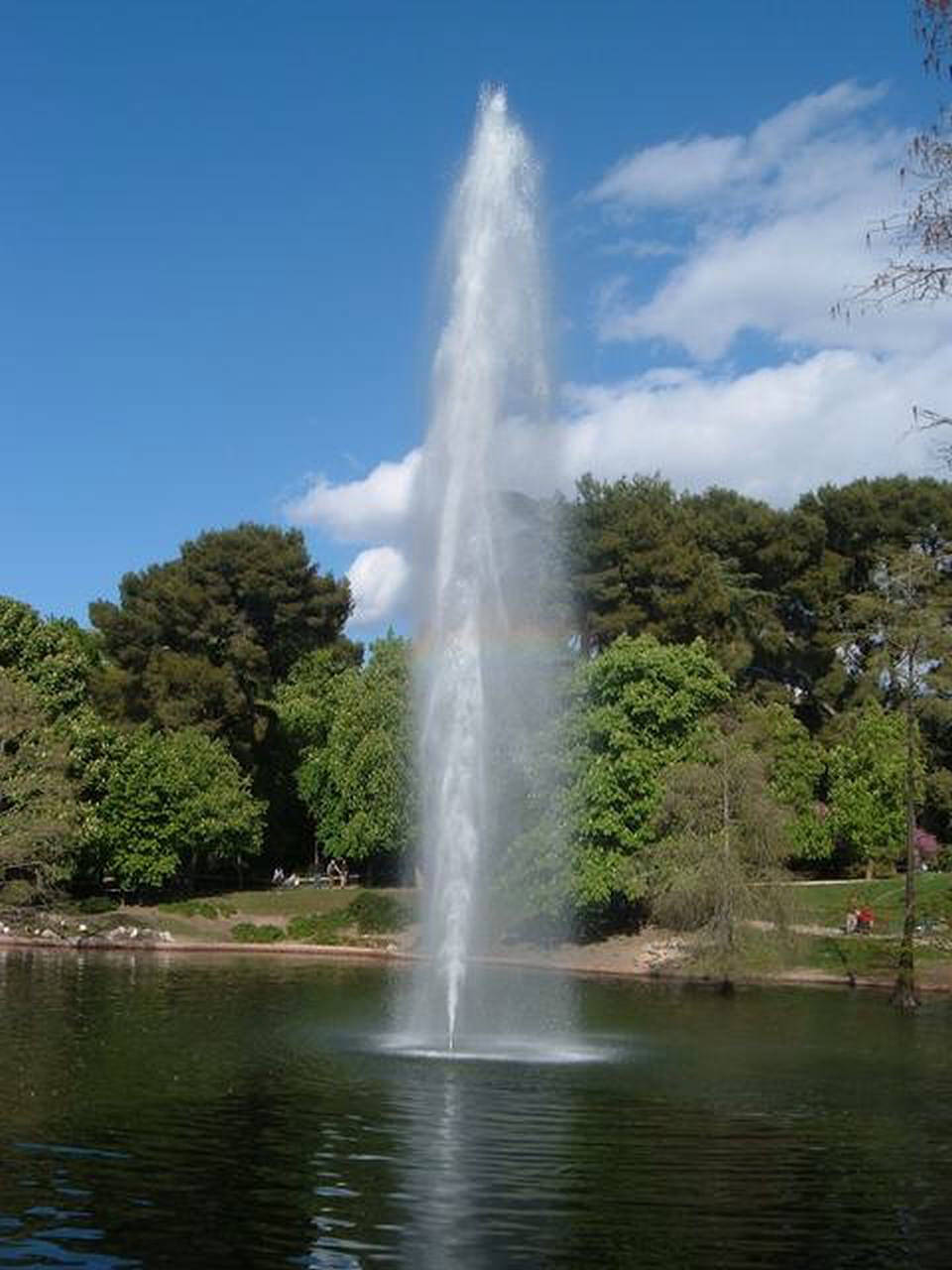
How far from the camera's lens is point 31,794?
2307 inches

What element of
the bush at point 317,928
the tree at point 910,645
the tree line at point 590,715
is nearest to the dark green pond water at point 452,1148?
the tree at point 910,645

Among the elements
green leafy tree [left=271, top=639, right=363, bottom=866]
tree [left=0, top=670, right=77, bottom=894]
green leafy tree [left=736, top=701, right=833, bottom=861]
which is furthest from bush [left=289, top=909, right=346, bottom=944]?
green leafy tree [left=736, top=701, right=833, bottom=861]

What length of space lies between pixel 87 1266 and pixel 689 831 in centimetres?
3902

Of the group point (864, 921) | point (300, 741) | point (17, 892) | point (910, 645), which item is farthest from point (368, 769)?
point (910, 645)

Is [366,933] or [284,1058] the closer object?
[284,1058]

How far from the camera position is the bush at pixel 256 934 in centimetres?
6431

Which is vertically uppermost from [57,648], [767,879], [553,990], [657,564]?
[657,564]

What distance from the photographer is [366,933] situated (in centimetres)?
6531

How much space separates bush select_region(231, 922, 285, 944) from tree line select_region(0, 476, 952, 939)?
5991 millimetres

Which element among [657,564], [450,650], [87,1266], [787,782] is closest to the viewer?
[87,1266]

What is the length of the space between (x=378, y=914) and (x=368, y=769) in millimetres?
10389

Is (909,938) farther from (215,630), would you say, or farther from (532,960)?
(215,630)

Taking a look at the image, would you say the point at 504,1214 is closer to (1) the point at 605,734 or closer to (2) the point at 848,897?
(1) the point at 605,734

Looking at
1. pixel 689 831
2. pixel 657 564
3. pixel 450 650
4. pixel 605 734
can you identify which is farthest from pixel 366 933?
pixel 450 650
